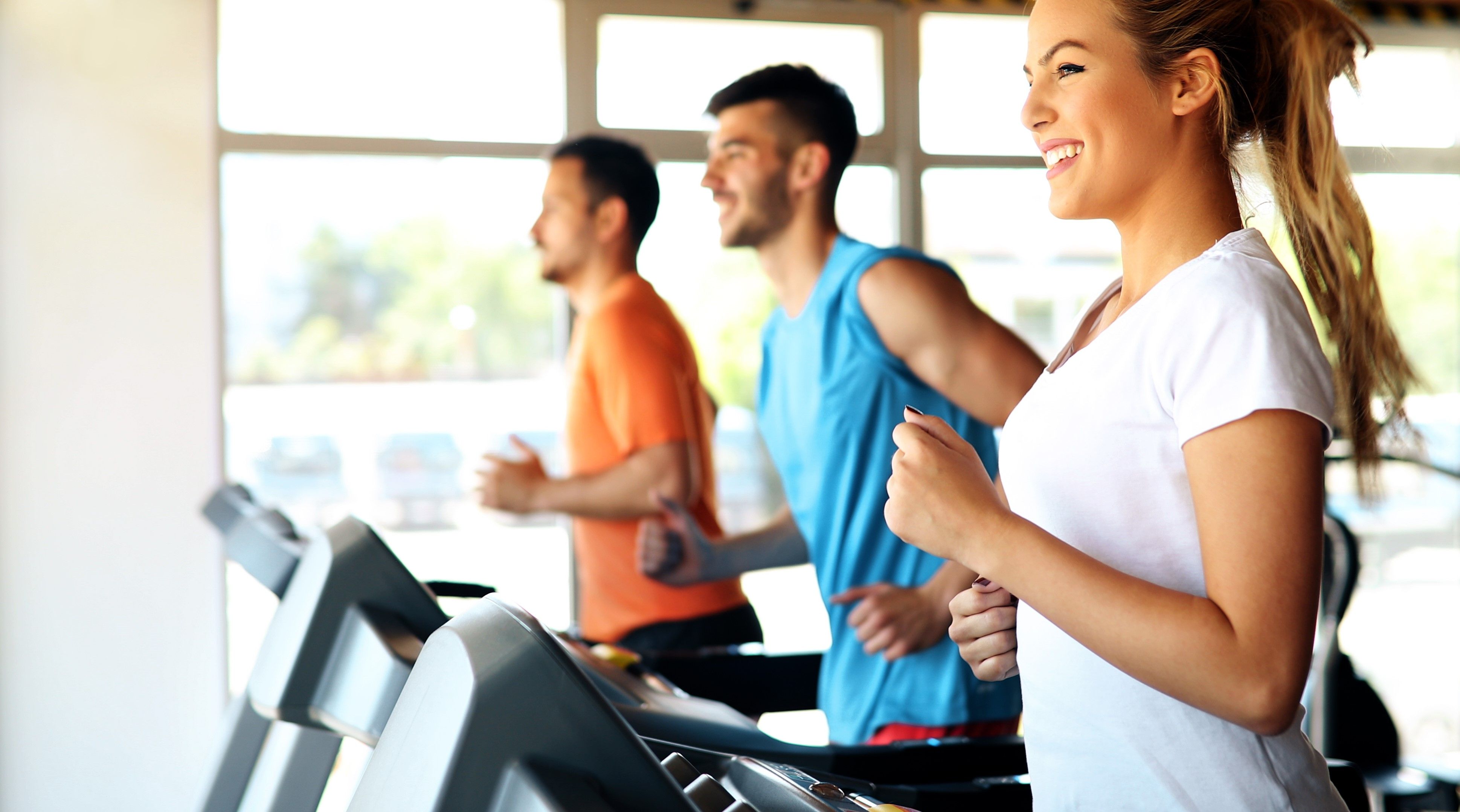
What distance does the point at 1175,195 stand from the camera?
1.03 metres

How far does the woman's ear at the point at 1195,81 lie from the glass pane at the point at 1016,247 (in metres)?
3.42

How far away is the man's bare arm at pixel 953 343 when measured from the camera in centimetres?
177

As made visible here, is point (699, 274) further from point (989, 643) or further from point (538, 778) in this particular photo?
point (538, 778)

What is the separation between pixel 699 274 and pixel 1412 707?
10.4ft

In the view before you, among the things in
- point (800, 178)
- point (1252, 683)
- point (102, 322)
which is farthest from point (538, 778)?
point (102, 322)

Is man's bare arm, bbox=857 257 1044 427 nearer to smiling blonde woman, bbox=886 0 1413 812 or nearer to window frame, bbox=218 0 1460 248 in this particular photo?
smiling blonde woman, bbox=886 0 1413 812

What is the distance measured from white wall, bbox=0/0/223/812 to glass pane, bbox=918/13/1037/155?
2.41 m

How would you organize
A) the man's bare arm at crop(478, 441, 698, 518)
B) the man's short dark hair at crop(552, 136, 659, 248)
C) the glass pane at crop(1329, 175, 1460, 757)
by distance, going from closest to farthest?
the man's bare arm at crop(478, 441, 698, 518)
the man's short dark hair at crop(552, 136, 659, 248)
the glass pane at crop(1329, 175, 1460, 757)

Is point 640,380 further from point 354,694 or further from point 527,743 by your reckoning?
point 527,743

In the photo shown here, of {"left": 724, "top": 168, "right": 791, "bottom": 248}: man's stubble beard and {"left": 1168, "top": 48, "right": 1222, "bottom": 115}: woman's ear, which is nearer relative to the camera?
{"left": 1168, "top": 48, "right": 1222, "bottom": 115}: woman's ear

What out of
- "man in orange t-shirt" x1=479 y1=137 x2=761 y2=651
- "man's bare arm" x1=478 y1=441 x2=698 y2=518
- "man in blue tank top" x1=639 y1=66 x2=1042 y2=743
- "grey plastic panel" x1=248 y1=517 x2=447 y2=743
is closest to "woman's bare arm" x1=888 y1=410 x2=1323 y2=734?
"grey plastic panel" x1=248 y1=517 x2=447 y2=743

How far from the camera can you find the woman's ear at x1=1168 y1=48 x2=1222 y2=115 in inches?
39.9

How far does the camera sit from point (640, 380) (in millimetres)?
2689

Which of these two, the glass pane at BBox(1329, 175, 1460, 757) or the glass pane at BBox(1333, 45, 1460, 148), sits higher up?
the glass pane at BBox(1333, 45, 1460, 148)
